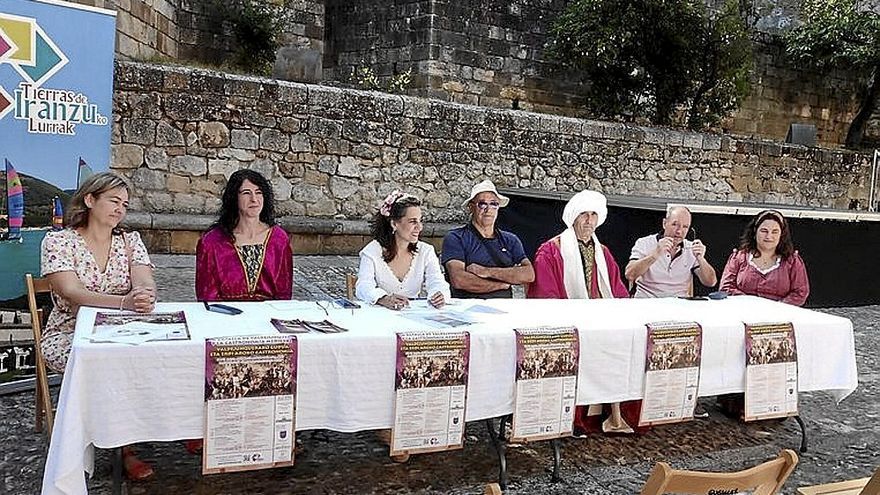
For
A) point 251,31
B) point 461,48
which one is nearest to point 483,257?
point 251,31

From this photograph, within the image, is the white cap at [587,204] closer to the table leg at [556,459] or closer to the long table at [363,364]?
the long table at [363,364]

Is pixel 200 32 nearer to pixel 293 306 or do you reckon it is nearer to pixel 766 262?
pixel 293 306

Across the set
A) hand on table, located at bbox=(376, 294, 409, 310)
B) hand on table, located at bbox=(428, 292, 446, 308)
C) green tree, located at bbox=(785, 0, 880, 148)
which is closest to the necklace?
hand on table, located at bbox=(428, 292, 446, 308)

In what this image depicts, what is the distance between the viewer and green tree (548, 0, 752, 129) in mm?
11266

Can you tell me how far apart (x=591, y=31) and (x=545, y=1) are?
4.00 feet

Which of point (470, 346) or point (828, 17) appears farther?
point (828, 17)

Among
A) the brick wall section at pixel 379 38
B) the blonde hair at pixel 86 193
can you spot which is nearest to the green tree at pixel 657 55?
the brick wall section at pixel 379 38

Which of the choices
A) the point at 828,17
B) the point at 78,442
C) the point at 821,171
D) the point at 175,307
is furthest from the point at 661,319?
the point at 828,17

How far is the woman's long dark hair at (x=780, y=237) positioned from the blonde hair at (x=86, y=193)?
338cm

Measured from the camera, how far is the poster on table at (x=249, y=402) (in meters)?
2.43

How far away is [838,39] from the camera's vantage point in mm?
14117

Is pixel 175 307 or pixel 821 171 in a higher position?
pixel 821 171

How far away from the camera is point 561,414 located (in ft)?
9.74

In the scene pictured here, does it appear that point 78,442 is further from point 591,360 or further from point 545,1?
point 545,1
